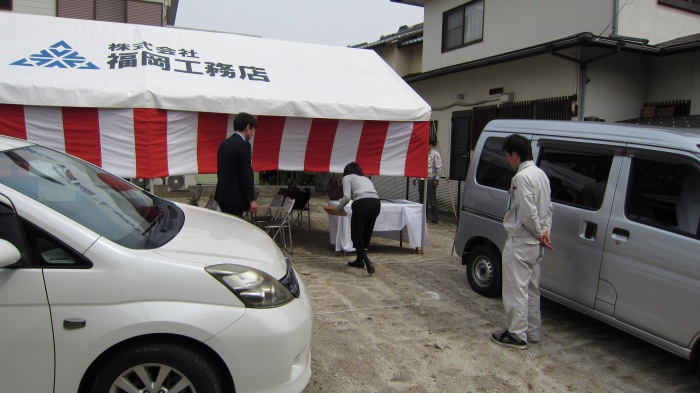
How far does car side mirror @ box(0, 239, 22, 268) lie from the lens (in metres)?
2.16

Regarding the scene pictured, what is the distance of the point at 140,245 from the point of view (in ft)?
8.42

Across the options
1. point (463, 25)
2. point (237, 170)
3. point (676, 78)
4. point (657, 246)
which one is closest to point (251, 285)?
point (237, 170)

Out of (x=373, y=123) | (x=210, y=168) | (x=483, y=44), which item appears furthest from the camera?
(x=483, y=44)

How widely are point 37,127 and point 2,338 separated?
3991 mm

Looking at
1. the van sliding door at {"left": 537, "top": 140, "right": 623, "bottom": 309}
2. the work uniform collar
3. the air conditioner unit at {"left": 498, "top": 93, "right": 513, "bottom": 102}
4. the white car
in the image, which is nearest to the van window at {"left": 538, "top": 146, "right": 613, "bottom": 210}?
the van sliding door at {"left": 537, "top": 140, "right": 623, "bottom": 309}

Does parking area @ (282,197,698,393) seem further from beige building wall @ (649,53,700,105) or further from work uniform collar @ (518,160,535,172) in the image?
beige building wall @ (649,53,700,105)

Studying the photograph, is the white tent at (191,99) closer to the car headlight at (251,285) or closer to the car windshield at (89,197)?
the car windshield at (89,197)

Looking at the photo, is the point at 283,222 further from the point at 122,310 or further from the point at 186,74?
the point at 122,310

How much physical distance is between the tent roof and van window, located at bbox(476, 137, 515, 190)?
1884 mm

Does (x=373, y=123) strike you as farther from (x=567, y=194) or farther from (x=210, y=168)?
(x=567, y=194)

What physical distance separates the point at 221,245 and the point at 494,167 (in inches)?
132

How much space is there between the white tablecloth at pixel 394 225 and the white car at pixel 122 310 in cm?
425

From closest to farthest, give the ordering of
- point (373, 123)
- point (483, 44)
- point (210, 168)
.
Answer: point (210, 168) → point (373, 123) → point (483, 44)

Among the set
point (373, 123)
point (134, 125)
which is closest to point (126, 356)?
point (134, 125)
